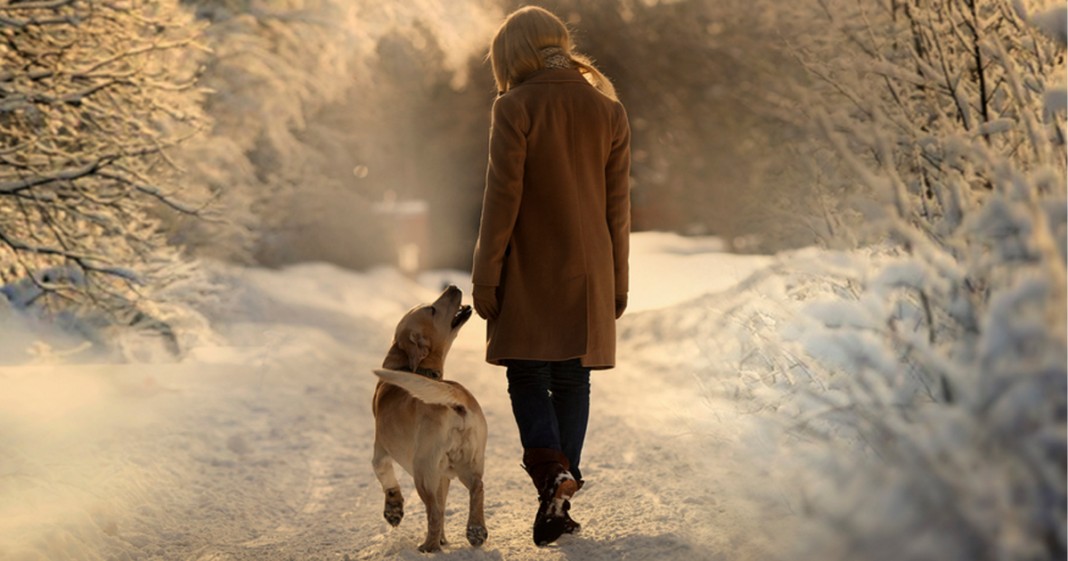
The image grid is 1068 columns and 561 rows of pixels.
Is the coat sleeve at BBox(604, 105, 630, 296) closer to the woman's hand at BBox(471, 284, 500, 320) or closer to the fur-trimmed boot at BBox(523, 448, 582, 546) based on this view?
the woman's hand at BBox(471, 284, 500, 320)

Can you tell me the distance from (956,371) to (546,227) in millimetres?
2432

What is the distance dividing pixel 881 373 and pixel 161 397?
7.06 m

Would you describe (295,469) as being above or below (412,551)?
below

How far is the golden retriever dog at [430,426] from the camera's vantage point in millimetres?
4691

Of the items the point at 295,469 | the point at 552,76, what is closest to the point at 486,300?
the point at 552,76

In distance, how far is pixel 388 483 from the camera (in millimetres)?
5227

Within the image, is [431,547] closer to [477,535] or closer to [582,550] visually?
[477,535]

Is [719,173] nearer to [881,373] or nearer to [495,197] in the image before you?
[495,197]

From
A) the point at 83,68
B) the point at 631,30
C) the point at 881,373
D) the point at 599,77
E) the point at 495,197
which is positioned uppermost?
the point at 631,30

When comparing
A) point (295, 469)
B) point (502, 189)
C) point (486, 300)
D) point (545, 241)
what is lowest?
point (295, 469)

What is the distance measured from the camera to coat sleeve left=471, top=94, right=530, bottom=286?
4.93 meters

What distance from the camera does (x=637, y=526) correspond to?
198 inches

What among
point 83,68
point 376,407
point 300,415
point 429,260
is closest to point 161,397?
point 300,415

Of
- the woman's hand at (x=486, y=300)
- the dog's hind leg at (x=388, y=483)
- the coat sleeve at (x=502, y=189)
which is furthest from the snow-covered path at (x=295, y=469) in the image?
the coat sleeve at (x=502, y=189)
